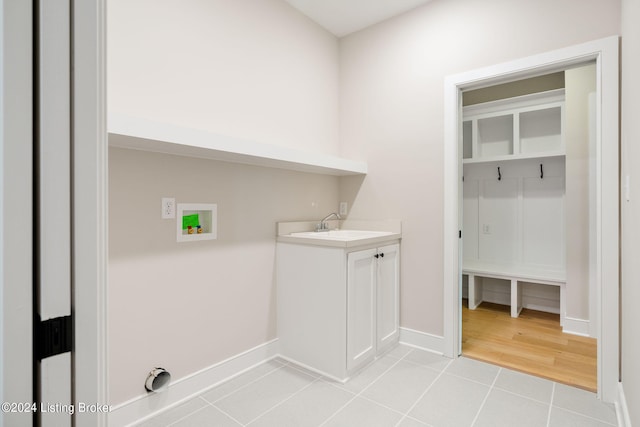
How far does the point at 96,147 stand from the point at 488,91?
4.19m

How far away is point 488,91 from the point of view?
3.83m

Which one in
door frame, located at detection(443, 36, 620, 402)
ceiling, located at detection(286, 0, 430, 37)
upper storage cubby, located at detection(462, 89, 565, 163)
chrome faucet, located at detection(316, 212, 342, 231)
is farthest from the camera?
upper storage cubby, located at detection(462, 89, 565, 163)

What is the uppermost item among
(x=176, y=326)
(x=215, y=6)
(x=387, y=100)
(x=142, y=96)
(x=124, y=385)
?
(x=215, y=6)

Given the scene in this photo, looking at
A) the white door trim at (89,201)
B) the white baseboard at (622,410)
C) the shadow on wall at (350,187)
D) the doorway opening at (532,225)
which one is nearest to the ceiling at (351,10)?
the shadow on wall at (350,187)

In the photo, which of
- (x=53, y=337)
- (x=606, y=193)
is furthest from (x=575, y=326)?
(x=53, y=337)

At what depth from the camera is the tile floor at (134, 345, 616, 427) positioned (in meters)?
1.71

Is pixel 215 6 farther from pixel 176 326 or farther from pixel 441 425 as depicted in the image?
pixel 441 425

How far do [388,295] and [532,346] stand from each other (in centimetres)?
126

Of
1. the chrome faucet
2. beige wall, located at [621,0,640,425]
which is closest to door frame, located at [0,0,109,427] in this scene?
beige wall, located at [621,0,640,425]

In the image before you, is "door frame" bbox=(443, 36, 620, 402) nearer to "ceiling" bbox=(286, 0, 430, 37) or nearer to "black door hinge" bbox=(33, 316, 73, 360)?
"ceiling" bbox=(286, 0, 430, 37)

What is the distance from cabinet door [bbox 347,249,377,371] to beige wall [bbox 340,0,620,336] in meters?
0.49

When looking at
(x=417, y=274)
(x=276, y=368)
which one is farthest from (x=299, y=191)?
(x=276, y=368)

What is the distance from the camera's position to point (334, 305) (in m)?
2.12

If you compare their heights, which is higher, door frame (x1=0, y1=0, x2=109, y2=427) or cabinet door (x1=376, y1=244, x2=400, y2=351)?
door frame (x1=0, y1=0, x2=109, y2=427)
